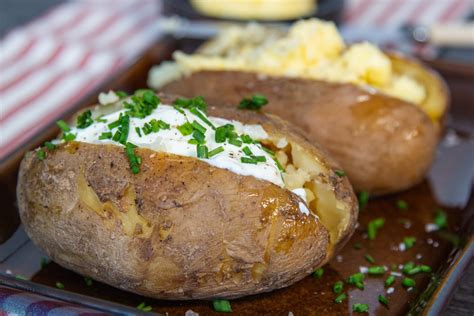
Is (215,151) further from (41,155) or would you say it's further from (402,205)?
(402,205)

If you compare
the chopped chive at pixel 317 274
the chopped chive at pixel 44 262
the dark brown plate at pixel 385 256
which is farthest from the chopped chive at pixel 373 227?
the chopped chive at pixel 44 262

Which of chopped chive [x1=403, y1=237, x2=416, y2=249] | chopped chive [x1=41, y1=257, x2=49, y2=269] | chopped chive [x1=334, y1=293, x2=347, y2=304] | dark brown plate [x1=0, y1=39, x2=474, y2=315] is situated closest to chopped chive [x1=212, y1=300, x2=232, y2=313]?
dark brown plate [x1=0, y1=39, x2=474, y2=315]

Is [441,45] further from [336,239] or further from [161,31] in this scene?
[336,239]

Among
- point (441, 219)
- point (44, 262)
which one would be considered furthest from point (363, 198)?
point (44, 262)

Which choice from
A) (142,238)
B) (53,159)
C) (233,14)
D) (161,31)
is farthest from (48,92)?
(142,238)

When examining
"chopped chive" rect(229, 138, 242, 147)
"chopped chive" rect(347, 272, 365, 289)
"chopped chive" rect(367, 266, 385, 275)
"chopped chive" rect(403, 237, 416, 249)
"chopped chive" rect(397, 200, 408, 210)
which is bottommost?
"chopped chive" rect(397, 200, 408, 210)

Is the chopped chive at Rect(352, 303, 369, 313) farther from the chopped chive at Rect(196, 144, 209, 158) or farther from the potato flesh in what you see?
the chopped chive at Rect(196, 144, 209, 158)
